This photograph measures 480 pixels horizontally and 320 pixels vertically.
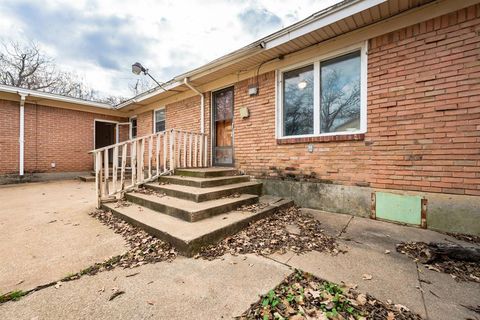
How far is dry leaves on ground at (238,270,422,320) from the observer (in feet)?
4.25

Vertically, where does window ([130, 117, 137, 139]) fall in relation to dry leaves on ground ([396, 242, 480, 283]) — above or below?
above

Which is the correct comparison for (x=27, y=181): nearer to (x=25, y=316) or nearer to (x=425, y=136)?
(x=25, y=316)

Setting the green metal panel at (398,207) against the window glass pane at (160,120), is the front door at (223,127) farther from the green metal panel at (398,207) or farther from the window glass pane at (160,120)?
the green metal panel at (398,207)

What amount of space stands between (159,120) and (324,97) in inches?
246

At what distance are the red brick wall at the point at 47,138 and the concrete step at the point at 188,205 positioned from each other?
258 inches

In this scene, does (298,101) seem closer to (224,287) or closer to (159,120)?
(224,287)

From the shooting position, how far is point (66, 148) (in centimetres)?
809

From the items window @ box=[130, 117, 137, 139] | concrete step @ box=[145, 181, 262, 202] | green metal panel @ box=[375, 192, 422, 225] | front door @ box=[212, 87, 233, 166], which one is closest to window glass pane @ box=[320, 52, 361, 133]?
green metal panel @ box=[375, 192, 422, 225]

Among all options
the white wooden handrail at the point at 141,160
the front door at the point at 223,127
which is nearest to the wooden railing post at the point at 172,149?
the white wooden handrail at the point at 141,160

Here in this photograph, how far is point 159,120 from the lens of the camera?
7.78m

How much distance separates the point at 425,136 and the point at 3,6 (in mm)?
11141

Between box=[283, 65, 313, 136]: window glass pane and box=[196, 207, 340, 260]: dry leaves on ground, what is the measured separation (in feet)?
6.45

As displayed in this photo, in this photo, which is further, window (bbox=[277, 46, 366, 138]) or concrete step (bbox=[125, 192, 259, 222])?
window (bbox=[277, 46, 366, 138])

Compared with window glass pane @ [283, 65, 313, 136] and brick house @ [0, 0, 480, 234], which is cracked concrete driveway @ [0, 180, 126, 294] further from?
window glass pane @ [283, 65, 313, 136]
